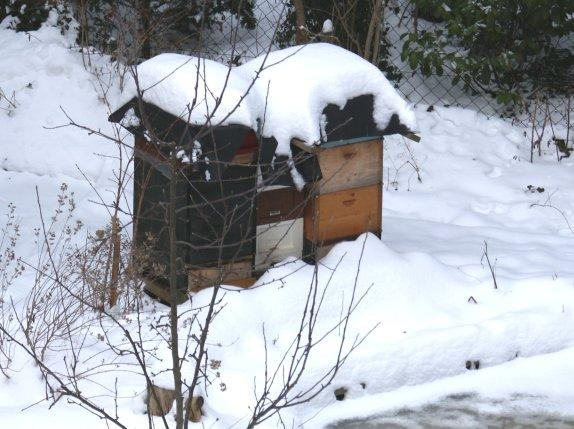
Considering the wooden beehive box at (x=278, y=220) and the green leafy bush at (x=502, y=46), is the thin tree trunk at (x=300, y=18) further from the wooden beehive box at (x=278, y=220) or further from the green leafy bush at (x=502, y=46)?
the wooden beehive box at (x=278, y=220)

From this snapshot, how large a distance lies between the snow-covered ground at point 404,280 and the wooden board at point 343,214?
10 cm

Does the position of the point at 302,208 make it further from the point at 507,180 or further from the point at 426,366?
the point at 507,180

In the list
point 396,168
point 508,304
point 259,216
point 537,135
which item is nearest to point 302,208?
point 259,216

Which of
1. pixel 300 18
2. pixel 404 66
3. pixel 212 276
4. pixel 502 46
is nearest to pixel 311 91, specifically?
pixel 212 276

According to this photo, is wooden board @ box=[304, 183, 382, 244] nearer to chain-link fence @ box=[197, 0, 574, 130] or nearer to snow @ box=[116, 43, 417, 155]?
snow @ box=[116, 43, 417, 155]

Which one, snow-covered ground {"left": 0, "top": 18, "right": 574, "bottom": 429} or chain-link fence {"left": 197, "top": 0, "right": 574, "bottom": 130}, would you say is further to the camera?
chain-link fence {"left": 197, "top": 0, "right": 574, "bottom": 130}

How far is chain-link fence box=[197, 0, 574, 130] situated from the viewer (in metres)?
9.87

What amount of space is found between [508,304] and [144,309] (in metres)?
2.21

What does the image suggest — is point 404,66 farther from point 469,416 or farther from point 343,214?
point 469,416

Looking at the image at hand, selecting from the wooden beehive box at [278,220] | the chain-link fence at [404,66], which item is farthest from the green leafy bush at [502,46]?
the wooden beehive box at [278,220]

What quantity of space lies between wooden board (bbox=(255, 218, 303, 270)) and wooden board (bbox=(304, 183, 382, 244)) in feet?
0.22

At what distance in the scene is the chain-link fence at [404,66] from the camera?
9.87m

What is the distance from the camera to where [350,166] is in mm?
6645

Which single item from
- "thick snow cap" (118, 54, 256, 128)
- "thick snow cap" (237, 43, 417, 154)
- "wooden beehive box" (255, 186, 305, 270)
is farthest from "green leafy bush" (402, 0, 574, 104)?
"thick snow cap" (118, 54, 256, 128)
